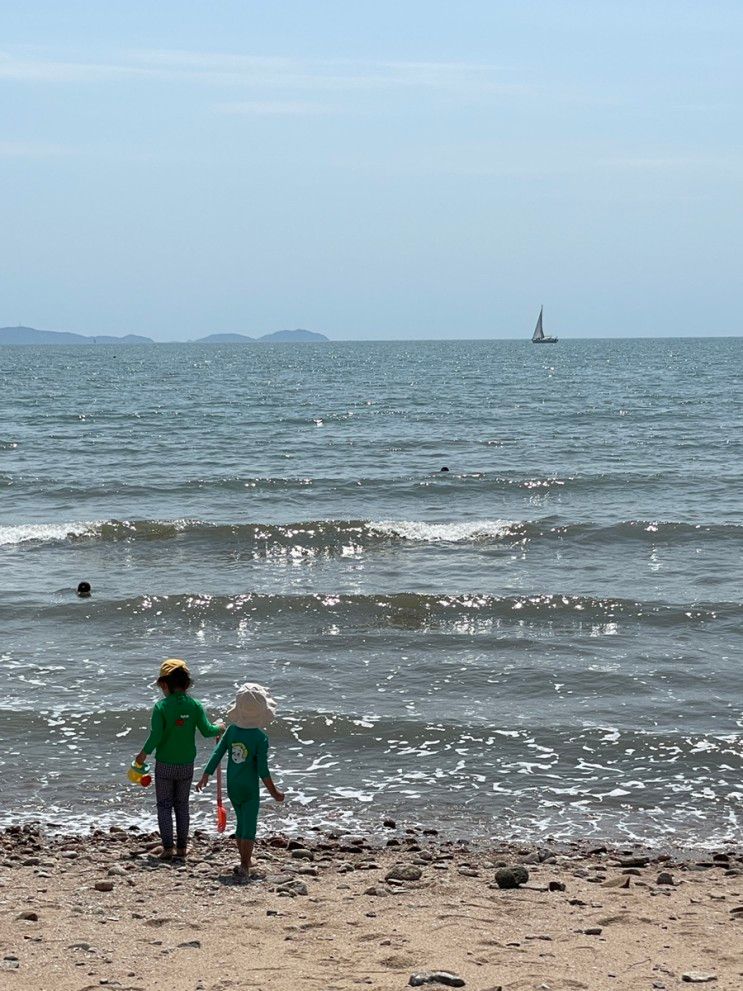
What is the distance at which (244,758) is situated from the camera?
874cm

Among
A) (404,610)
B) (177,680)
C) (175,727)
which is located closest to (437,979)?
(175,727)

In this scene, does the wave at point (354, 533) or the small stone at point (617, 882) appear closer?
the small stone at point (617, 882)

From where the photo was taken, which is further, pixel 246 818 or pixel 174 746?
pixel 174 746

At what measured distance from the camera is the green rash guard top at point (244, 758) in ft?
28.7

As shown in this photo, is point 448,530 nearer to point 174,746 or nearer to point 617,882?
point 174,746

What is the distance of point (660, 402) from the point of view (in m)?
Answer: 59.8

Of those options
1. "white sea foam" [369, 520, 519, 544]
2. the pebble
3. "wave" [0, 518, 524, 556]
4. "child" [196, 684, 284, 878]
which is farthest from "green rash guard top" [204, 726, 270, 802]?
"white sea foam" [369, 520, 519, 544]

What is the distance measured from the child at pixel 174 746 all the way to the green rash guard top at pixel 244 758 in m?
0.34

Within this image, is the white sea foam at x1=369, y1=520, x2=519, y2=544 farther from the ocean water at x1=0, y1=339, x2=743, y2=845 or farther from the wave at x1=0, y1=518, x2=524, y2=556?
the ocean water at x1=0, y1=339, x2=743, y2=845

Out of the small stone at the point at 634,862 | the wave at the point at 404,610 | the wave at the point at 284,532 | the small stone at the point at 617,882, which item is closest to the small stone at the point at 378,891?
the small stone at the point at 617,882

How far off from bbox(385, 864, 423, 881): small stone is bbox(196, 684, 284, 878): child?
2.97ft

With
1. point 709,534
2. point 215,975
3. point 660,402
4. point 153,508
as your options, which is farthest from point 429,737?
point 660,402

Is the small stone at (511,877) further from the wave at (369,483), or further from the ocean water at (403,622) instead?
the wave at (369,483)

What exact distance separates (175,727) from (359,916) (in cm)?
212
